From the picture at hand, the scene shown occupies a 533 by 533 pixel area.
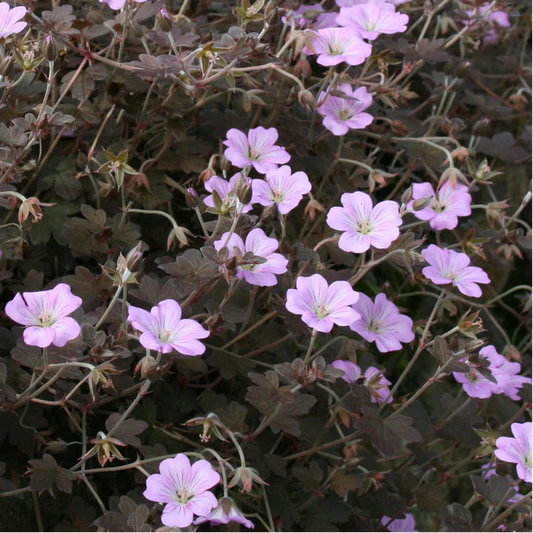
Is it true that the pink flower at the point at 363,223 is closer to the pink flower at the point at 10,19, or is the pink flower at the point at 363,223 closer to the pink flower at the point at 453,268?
the pink flower at the point at 453,268

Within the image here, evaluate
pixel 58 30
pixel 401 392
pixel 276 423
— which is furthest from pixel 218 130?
pixel 401 392

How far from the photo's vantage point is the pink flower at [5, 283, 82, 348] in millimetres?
Result: 1070

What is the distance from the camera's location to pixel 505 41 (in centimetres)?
227

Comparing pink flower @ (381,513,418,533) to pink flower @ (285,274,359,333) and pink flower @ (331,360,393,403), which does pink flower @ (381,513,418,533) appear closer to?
pink flower @ (331,360,393,403)

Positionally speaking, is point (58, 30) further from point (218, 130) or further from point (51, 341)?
point (51, 341)

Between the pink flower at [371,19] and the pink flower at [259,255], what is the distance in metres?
0.58

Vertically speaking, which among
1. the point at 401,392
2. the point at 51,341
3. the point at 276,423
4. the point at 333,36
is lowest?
the point at 401,392

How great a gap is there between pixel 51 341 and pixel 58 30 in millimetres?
619

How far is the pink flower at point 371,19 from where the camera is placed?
5.31 feet

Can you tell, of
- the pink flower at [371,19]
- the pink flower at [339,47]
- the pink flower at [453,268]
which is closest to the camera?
the pink flower at [453,268]

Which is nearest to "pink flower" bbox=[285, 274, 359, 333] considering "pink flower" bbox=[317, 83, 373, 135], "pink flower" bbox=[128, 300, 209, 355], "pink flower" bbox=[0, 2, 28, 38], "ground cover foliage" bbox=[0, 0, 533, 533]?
"ground cover foliage" bbox=[0, 0, 533, 533]

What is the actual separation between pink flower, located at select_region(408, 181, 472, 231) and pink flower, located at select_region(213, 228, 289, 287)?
0.40 metres

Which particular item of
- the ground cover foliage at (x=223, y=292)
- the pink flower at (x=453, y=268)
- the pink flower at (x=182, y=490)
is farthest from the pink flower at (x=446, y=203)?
the pink flower at (x=182, y=490)

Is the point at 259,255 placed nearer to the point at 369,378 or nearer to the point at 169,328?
the point at 169,328
